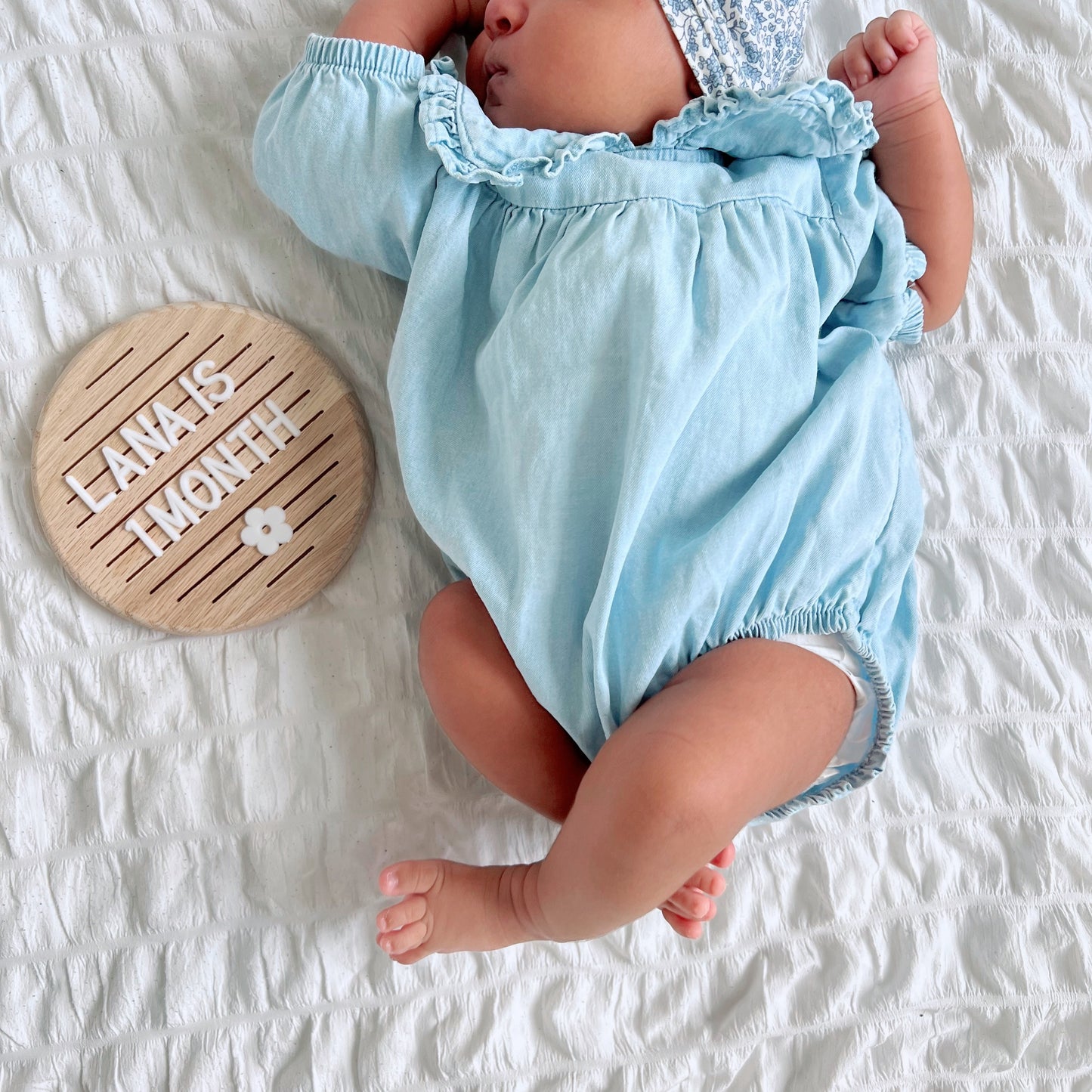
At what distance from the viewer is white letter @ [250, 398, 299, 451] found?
3.39 feet

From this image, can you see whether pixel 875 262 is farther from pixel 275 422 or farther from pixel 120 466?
pixel 120 466

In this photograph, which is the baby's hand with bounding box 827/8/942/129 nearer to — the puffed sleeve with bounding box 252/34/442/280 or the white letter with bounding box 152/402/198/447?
the puffed sleeve with bounding box 252/34/442/280

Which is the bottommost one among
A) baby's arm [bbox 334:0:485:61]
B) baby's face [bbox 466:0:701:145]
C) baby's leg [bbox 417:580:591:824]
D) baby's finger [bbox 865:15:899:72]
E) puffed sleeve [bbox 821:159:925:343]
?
baby's leg [bbox 417:580:591:824]

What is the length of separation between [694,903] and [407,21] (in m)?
0.90

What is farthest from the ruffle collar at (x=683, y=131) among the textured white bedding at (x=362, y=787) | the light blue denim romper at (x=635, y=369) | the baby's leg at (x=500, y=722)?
the baby's leg at (x=500, y=722)

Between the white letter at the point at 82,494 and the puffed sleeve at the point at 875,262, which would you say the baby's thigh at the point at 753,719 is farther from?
the white letter at the point at 82,494

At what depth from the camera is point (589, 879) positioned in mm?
832

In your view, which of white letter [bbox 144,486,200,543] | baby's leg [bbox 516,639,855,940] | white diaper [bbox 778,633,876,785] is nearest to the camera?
baby's leg [bbox 516,639,855,940]

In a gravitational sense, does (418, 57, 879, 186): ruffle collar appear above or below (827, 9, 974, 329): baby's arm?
above

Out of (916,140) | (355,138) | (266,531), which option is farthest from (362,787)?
(916,140)

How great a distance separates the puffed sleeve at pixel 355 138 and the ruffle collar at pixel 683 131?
0.04 meters

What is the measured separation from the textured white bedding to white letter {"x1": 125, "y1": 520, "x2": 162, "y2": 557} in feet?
0.29

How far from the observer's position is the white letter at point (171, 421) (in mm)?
1017

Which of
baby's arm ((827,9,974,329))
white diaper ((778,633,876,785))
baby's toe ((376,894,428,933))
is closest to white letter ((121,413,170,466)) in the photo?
baby's toe ((376,894,428,933))
